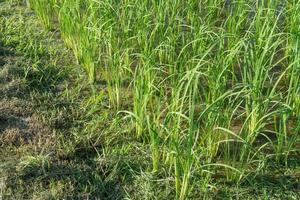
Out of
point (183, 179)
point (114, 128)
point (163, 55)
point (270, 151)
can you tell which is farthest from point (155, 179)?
→ point (163, 55)

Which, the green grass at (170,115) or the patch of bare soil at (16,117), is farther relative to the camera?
the patch of bare soil at (16,117)

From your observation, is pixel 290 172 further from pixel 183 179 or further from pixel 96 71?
pixel 96 71

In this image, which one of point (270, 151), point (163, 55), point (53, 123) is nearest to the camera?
point (270, 151)

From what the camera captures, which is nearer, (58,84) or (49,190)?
(49,190)

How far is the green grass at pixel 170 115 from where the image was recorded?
2355mm

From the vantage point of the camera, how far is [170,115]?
2246 millimetres

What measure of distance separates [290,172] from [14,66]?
210 centimetres

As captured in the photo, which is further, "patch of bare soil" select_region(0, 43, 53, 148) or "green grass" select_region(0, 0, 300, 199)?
"patch of bare soil" select_region(0, 43, 53, 148)

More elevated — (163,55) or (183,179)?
(163,55)

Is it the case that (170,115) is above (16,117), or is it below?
above

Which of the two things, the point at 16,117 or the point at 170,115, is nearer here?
the point at 170,115

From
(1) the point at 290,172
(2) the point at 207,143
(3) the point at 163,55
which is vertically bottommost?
(1) the point at 290,172

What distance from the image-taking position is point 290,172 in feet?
8.23

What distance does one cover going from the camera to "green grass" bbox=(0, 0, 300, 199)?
7.73 ft
